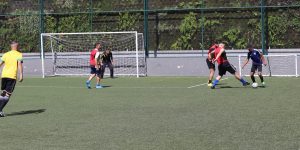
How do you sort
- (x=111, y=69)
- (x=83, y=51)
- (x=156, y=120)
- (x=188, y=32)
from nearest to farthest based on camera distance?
1. (x=156, y=120)
2. (x=111, y=69)
3. (x=188, y=32)
4. (x=83, y=51)

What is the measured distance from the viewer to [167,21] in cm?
3709

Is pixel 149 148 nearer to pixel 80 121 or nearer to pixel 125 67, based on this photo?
pixel 80 121

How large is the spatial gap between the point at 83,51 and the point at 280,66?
1149cm

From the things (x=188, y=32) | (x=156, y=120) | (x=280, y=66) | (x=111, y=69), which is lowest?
(x=156, y=120)

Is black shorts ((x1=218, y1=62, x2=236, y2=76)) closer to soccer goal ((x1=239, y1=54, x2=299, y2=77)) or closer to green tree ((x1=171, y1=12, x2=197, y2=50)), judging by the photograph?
soccer goal ((x1=239, y1=54, x2=299, y2=77))

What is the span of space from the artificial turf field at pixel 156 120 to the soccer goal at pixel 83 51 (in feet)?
39.6

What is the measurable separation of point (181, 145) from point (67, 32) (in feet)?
92.6

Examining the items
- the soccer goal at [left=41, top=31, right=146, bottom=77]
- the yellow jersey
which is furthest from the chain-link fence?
the yellow jersey

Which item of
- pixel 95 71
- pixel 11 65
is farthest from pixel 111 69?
pixel 11 65

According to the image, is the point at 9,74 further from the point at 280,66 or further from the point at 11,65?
the point at 280,66

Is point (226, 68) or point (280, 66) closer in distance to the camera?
point (226, 68)

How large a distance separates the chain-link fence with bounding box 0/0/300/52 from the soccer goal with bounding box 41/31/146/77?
107 cm

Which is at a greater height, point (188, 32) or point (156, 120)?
point (188, 32)

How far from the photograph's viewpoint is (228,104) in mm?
17109
